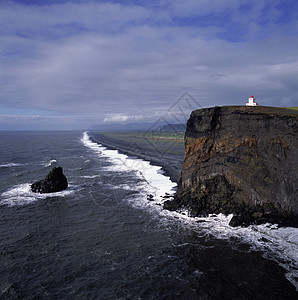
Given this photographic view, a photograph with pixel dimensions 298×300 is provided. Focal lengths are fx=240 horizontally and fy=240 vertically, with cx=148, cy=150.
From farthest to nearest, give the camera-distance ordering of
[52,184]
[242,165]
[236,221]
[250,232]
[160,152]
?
[160,152] → [52,184] → [242,165] → [236,221] → [250,232]

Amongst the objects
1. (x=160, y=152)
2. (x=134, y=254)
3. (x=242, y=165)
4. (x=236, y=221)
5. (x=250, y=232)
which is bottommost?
(x=134, y=254)

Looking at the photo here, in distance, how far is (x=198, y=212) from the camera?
76.3 feet

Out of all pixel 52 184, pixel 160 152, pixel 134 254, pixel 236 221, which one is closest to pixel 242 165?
pixel 236 221

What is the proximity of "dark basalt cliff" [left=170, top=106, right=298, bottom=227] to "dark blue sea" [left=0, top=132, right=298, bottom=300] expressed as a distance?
1.75m

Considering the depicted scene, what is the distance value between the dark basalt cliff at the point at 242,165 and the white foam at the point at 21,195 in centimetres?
1524

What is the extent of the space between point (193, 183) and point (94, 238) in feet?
40.1

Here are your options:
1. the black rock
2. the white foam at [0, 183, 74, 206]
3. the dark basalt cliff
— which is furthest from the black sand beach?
the white foam at [0, 183, 74, 206]

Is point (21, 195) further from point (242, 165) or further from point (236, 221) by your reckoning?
point (242, 165)

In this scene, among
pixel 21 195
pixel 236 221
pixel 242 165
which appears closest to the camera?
pixel 236 221

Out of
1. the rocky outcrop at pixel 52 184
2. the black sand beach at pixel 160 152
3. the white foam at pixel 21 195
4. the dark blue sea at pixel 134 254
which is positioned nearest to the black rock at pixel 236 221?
the dark blue sea at pixel 134 254

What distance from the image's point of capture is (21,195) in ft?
97.7

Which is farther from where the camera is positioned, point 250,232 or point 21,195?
point 21,195

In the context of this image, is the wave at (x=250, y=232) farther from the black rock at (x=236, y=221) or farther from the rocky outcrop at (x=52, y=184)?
the rocky outcrop at (x=52, y=184)

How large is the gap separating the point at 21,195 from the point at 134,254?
65.1ft
